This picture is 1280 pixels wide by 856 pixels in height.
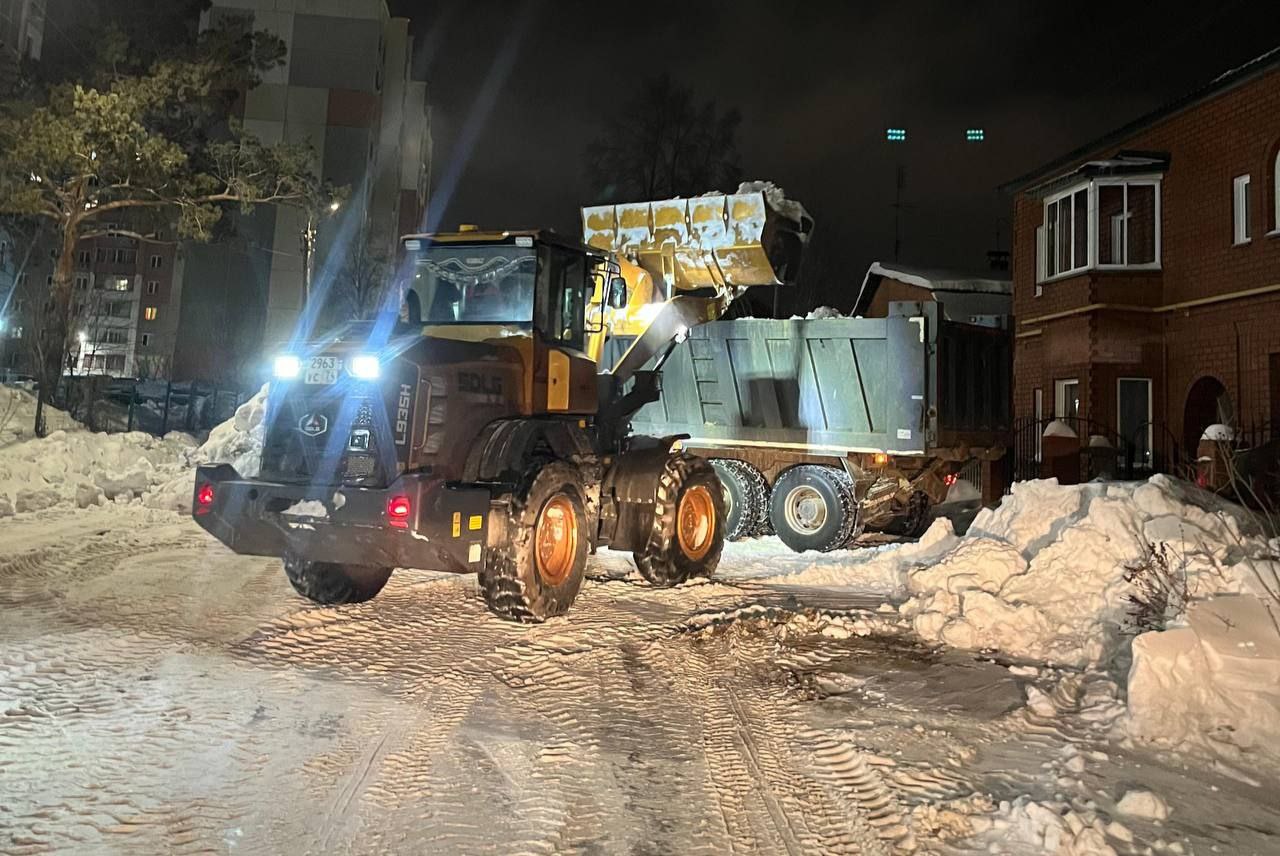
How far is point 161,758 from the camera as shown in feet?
14.0

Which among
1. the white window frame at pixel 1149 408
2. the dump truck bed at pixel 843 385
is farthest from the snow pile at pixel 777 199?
the white window frame at pixel 1149 408

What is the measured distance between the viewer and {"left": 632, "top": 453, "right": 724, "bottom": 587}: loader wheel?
27.7 feet

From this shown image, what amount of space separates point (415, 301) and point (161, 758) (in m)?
4.59

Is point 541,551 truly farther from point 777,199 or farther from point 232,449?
point 232,449

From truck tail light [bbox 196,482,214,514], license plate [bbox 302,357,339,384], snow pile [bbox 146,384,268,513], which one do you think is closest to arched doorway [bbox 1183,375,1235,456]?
license plate [bbox 302,357,339,384]

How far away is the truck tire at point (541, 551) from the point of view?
21.5ft

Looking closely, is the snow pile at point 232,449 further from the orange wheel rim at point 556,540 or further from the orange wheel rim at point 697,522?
Answer: the orange wheel rim at point 556,540

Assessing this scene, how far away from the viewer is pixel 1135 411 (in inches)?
683

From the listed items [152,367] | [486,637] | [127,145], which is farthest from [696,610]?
[152,367]

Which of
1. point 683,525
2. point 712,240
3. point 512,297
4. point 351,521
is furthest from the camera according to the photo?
point 712,240

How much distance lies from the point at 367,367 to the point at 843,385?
700 centimetres

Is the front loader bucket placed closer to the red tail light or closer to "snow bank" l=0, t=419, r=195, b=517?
the red tail light

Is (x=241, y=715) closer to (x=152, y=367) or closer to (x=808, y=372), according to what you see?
(x=808, y=372)

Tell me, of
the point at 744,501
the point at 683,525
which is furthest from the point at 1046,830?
the point at 744,501
